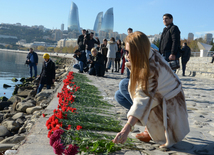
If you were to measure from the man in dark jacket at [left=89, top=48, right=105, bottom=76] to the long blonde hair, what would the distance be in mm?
8307

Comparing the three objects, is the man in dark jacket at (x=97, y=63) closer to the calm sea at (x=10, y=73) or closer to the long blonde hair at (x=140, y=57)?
the calm sea at (x=10, y=73)

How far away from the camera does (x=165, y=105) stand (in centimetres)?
253

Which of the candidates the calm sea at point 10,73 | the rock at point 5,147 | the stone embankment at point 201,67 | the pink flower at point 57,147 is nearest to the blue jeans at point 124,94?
the pink flower at point 57,147

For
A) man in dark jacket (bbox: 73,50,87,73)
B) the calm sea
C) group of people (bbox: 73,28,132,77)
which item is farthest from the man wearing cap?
the calm sea

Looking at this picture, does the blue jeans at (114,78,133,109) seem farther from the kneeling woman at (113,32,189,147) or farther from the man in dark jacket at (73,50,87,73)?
the man in dark jacket at (73,50,87,73)

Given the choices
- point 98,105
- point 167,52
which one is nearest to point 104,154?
point 98,105

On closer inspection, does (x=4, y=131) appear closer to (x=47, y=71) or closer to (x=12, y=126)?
(x=12, y=126)

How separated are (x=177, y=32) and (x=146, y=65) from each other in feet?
12.5

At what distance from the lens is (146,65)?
91.7 inches

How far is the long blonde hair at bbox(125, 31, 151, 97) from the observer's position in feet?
7.58

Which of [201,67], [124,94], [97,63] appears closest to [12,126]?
[124,94]

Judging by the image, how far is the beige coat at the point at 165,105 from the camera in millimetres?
2457

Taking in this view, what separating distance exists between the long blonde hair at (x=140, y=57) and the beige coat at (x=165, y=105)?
0.09m

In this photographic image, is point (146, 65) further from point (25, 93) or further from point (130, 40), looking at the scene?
point (25, 93)
